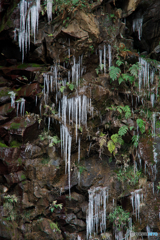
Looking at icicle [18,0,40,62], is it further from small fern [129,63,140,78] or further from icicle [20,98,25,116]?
small fern [129,63,140,78]

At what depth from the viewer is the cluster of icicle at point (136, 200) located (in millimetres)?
7941

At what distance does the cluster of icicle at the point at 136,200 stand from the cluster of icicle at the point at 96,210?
1.19 metres

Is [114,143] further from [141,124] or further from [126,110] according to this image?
[126,110]

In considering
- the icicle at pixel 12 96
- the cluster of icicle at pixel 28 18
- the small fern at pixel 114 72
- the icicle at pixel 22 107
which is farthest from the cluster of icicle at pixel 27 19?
the small fern at pixel 114 72

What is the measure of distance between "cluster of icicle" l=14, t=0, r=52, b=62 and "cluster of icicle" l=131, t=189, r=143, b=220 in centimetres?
864

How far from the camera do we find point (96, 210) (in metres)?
7.90

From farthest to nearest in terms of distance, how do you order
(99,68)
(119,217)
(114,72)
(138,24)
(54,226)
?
(138,24) < (99,68) < (114,72) < (119,217) < (54,226)

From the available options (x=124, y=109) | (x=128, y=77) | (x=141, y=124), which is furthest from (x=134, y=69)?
(x=141, y=124)

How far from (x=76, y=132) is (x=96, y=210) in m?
3.52

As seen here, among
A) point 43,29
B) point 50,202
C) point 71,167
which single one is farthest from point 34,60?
point 50,202

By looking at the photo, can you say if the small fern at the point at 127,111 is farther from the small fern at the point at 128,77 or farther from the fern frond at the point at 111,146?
the fern frond at the point at 111,146

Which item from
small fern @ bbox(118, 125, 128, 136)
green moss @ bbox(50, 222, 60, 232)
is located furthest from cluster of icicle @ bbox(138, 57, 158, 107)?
green moss @ bbox(50, 222, 60, 232)

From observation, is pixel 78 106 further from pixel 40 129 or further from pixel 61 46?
pixel 61 46

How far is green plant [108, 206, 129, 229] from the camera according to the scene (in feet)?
25.7
